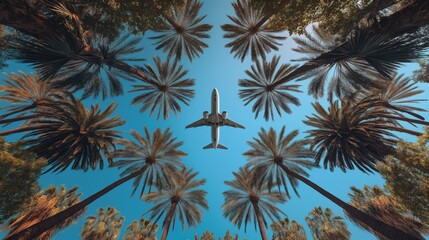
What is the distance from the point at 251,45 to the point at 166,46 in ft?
27.4

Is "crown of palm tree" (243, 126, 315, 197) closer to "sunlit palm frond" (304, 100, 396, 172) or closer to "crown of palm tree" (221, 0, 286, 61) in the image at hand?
"sunlit palm frond" (304, 100, 396, 172)

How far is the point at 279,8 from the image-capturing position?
11766mm

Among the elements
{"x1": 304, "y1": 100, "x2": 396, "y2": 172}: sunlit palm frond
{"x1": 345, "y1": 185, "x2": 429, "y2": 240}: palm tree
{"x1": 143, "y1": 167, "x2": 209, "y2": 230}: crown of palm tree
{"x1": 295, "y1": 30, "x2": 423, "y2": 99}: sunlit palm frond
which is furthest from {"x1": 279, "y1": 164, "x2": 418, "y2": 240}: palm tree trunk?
{"x1": 143, "y1": 167, "x2": 209, "y2": 230}: crown of palm tree

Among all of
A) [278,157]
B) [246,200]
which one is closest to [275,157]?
[278,157]

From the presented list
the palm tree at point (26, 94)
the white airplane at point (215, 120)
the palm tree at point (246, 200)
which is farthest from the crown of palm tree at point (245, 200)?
the palm tree at point (26, 94)

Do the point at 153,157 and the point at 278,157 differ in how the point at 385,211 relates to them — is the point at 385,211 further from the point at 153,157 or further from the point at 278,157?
the point at 153,157

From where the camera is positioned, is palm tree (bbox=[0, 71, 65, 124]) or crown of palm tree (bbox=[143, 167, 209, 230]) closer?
palm tree (bbox=[0, 71, 65, 124])

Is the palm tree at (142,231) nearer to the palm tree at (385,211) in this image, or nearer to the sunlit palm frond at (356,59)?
the palm tree at (385,211)

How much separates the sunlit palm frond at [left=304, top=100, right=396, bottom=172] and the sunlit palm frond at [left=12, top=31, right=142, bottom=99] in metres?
15.4

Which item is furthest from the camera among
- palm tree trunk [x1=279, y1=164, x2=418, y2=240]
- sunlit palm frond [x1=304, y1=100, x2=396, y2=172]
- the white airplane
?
the white airplane

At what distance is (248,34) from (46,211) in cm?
2071

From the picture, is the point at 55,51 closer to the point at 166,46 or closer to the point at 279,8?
the point at 166,46

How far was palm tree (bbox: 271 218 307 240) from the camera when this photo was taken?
19508mm

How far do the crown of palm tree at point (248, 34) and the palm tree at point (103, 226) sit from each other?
19.8m
